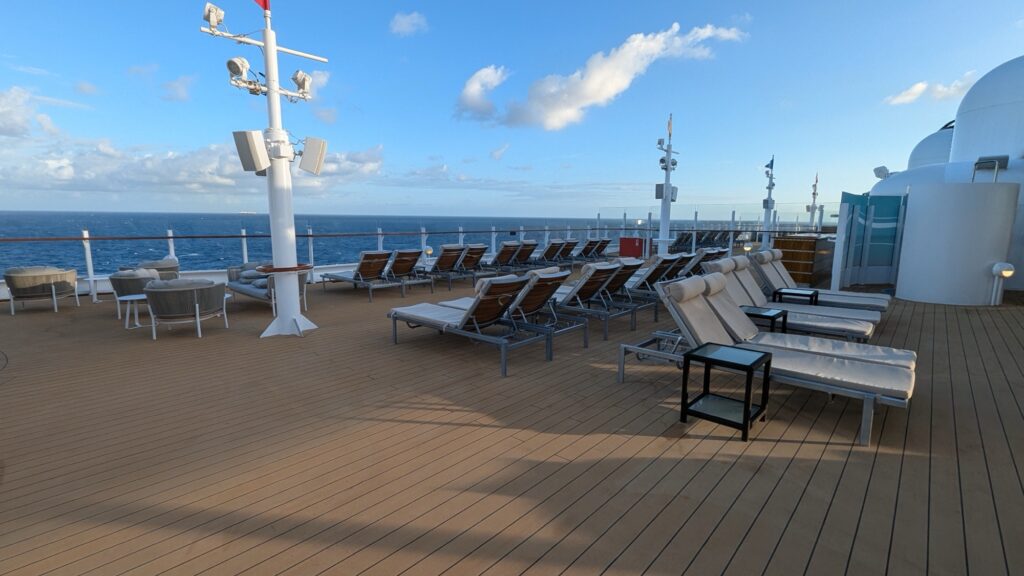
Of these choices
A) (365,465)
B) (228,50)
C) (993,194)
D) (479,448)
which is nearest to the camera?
(365,465)

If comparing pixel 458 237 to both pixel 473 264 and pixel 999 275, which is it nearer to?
pixel 473 264

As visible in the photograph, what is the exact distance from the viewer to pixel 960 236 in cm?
668

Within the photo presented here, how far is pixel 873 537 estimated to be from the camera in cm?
177

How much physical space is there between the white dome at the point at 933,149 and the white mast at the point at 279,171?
2080 centimetres

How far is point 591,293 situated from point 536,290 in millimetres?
1084

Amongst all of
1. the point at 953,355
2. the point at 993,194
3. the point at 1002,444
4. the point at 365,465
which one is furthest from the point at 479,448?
the point at 993,194

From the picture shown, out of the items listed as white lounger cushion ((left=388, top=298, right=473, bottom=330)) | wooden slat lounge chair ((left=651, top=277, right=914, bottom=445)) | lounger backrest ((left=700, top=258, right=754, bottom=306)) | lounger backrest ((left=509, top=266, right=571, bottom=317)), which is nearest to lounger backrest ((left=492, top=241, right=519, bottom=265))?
white lounger cushion ((left=388, top=298, right=473, bottom=330))

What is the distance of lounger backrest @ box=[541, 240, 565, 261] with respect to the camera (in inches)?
389

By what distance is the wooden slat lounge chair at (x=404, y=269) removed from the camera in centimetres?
715

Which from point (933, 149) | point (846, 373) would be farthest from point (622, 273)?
point (933, 149)

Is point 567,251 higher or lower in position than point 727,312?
higher

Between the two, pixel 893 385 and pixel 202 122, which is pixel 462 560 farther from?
pixel 202 122

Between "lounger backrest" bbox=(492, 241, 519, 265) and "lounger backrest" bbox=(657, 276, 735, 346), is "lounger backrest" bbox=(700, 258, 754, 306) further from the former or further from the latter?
"lounger backrest" bbox=(492, 241, 519, 265)

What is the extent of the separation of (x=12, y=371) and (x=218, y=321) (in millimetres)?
1906
